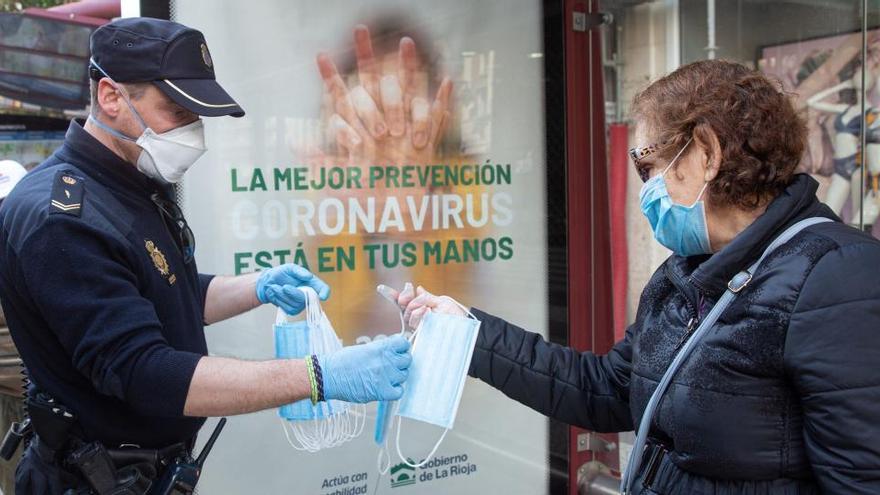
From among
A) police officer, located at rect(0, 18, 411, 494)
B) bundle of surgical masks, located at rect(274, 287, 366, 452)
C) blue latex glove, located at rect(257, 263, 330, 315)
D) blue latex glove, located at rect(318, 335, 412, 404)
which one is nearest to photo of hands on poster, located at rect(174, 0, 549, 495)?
bundle of surgical masks, located at rect(274, 287, 366, 452)

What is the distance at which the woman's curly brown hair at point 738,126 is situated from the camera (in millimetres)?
1786

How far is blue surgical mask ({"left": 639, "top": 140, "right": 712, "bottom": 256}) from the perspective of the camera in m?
1.87

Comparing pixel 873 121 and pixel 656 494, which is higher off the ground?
pixel 873 121

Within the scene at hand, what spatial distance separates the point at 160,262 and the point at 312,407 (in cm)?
80

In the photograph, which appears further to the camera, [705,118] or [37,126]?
[37,126]

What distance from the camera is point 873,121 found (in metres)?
4.22

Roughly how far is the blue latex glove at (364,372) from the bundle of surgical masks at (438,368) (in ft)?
0.49

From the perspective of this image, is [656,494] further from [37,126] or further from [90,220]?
[37,126]

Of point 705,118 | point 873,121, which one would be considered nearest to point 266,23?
point 705,118

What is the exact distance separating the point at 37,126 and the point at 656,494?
2807 mm

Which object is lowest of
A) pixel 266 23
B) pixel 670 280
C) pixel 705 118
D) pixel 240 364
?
pixel 240 364

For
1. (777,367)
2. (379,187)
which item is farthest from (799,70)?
(777,367)

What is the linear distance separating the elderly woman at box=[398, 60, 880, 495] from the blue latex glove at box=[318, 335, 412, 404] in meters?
0.56

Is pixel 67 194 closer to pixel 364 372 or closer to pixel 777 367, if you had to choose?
pixel 364 372
